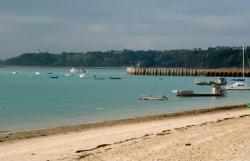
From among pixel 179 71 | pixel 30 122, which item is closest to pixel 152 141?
pixel 30 122

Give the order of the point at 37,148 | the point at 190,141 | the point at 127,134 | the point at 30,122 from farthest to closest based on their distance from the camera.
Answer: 1. the point at 30,122
2. the point at 127,134
3. the point at 37,148
4. the point at 190,141

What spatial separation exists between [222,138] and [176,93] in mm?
40579

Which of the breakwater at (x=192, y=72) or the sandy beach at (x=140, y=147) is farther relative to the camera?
the breakwater at (x=192, y=72)

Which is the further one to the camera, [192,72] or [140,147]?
[192,72]

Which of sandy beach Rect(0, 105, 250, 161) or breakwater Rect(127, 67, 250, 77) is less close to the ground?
sandy beach Rect(0, 105, 250, 161)

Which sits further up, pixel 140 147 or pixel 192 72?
pixel 140 147

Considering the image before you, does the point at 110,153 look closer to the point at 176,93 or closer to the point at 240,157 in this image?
the point at 240,157

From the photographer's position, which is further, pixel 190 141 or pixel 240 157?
pixel 190 141

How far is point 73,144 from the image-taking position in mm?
16297

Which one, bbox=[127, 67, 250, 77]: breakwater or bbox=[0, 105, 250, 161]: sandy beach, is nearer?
bbox=[0, 105, 250, 161]: sandy beach

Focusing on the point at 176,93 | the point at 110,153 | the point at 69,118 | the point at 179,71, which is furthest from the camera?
the point at 179,71

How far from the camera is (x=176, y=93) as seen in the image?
55.2 m

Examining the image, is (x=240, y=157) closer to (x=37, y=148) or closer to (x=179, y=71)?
(x=37, y=148)

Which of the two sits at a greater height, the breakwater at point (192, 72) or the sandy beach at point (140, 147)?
the sandy beach at point (140, 147)
